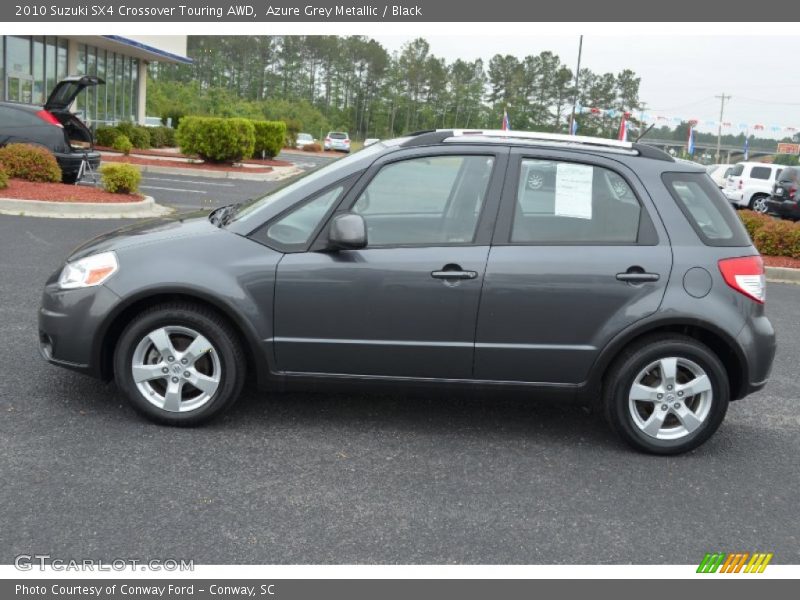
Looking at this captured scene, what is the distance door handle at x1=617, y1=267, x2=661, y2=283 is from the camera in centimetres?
458

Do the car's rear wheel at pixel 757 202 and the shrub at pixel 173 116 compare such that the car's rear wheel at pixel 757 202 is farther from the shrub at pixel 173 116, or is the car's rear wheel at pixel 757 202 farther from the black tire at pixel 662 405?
the shrub at pixel 173 116

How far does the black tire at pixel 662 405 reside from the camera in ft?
15.2

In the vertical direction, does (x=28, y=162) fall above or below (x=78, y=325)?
above

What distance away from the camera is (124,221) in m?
12.8

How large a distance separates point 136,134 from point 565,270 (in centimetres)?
2717

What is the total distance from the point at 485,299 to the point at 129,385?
2044 mm

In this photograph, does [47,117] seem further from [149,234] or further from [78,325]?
[78,325]

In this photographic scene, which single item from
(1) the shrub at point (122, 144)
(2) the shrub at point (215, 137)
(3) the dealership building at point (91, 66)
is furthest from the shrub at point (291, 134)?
(2) the shrub at point (215, 137)

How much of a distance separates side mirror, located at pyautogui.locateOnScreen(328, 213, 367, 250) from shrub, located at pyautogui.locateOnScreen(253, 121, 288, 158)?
83.0 feet

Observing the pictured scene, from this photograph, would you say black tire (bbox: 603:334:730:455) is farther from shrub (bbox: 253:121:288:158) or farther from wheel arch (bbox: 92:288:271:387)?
shrub (bbox: 253:121:288:158)

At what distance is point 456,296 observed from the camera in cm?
457

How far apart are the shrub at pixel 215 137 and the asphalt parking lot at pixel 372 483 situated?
63.5ft

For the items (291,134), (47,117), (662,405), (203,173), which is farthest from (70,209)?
(291,134)

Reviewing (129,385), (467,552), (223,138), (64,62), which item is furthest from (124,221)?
(64,62)
